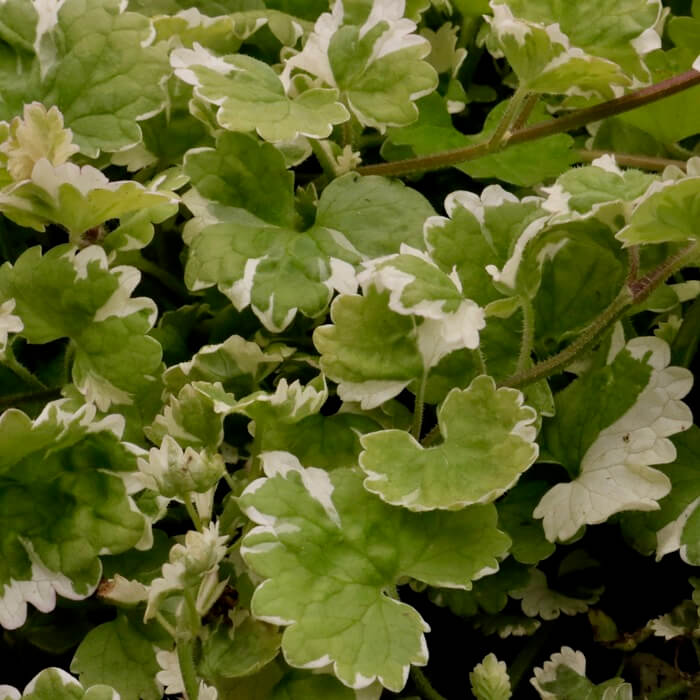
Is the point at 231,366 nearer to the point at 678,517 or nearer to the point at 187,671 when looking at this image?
the point at 187,671

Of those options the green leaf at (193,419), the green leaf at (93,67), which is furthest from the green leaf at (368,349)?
the green leaf at (93,67)

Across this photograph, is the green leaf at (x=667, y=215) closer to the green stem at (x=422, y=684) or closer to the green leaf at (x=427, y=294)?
the green leaf at (x=427, y=294)

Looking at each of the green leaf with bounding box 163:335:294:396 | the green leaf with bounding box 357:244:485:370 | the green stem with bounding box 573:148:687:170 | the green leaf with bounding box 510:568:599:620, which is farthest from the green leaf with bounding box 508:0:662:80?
the green leaf with bounding box 510:568:599:620

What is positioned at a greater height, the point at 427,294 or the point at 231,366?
the point at 427,294

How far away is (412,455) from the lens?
828mm

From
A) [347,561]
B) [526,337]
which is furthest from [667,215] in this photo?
[347,561]

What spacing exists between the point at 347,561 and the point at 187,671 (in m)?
0.16

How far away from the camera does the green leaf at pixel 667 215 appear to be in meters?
0.78

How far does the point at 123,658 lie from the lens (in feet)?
2.85

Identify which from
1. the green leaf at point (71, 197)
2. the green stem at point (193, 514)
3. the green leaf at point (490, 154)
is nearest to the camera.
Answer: the green stem at point (193, 514)

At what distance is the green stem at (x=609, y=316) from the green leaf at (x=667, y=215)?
7 cm

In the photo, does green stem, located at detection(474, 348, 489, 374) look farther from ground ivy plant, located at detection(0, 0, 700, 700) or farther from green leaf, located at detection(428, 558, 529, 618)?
green leaf, located at detection(428, 558, 529, 618)

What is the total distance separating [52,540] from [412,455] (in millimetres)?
327

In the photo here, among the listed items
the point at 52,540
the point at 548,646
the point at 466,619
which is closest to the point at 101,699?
the point at 52,540
